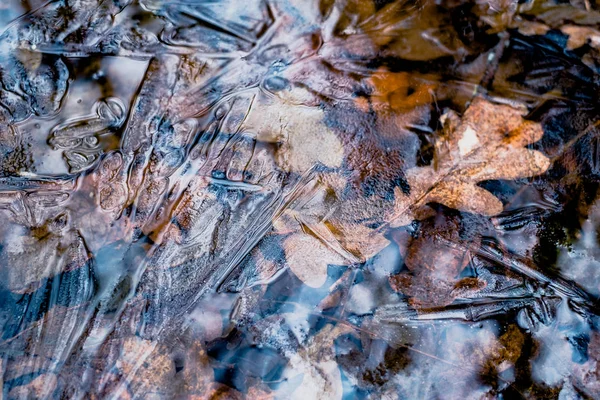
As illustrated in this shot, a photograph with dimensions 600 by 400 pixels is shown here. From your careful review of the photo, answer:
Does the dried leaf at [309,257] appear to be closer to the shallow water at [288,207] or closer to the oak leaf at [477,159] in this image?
the shallow water at [288,207]

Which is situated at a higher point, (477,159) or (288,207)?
(477,159)

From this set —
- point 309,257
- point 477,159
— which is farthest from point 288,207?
point 477,159

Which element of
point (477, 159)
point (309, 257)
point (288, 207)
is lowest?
point (309, 257)

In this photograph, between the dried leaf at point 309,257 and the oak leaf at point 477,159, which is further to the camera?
the dried leaf at point 309,257

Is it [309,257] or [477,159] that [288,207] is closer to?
[309,257]

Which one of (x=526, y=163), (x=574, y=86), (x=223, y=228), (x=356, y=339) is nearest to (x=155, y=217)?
(x=223, y=228)

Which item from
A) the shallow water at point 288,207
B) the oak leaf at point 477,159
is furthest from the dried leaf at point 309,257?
the oak leaf at point 477,159

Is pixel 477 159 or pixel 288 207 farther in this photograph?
pixel 288 207

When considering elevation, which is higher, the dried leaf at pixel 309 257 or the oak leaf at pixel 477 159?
the oak leaf at pixel 477 159
